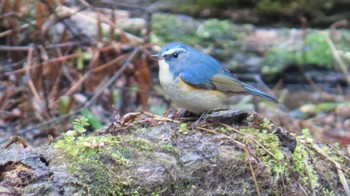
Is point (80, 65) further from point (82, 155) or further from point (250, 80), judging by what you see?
point (82, 155)

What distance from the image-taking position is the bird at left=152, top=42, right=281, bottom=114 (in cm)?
474

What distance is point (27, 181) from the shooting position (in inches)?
136

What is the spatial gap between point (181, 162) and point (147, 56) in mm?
4071

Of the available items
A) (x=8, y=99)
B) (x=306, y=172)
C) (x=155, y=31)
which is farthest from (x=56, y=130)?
(x=306, y=172)

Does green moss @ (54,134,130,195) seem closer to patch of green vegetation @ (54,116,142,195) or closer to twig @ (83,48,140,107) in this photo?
patch of green vegetation @ (54,116,142,195)

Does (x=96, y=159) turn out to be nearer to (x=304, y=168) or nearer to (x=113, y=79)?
(x=304, y=168)

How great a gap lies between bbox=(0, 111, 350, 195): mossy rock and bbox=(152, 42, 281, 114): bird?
23 centimetres

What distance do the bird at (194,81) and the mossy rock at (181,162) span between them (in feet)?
0.75

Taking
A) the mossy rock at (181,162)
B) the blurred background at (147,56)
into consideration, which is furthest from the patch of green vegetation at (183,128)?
the blurred background at (147,56)

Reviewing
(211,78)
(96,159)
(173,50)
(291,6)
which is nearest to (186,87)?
(211,78)

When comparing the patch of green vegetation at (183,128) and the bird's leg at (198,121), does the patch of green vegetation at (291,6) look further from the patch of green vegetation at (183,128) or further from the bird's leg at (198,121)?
the patch of green vegetation at (183,128)

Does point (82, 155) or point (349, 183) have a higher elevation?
point (82, 155)

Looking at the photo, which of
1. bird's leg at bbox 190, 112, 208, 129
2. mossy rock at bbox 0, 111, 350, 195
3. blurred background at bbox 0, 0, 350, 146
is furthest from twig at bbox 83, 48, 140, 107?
mossy rock at bbox 0, 111, 350, 195

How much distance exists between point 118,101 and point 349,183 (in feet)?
12.6
